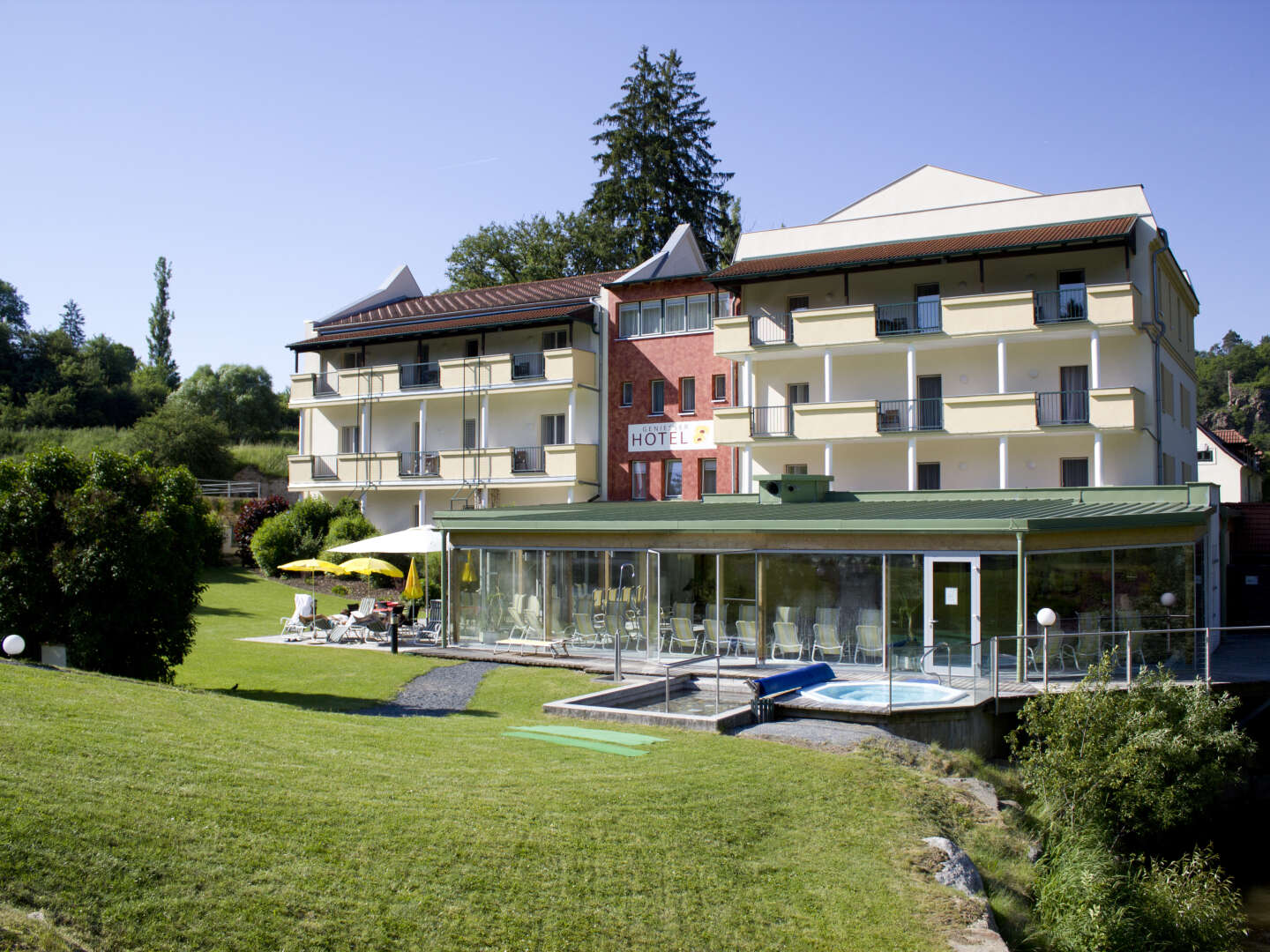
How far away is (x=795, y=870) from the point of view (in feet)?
34.9

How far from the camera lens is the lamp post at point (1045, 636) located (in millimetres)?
18469

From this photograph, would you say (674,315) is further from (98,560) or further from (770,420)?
(98,560)

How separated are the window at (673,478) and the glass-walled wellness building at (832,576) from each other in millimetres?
10566

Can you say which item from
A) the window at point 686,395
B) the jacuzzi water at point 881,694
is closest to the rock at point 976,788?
the jacuzzi water at point 881,694

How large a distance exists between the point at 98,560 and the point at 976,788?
12.8 meters

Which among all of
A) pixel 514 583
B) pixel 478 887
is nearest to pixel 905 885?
pixel 478 887

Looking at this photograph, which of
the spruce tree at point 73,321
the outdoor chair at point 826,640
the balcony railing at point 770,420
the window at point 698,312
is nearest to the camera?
the outdoor chair at point 826,640

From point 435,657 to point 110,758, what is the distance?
579 inches

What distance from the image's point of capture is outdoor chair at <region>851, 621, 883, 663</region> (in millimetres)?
20859

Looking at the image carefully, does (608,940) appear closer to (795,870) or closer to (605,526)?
(795,870)

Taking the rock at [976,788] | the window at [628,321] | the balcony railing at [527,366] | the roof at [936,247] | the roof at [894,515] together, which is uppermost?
the roof at [936,247]

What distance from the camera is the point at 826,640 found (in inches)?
845

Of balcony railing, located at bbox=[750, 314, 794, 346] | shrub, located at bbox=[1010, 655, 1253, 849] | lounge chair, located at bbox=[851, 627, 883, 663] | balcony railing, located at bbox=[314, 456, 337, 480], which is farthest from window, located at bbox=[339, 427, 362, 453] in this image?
shrub, located at bbox=[1010, 655, 1253, 849]

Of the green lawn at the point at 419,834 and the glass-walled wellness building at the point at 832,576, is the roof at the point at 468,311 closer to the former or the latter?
the glass-walled wellness building at the point at 832,576
